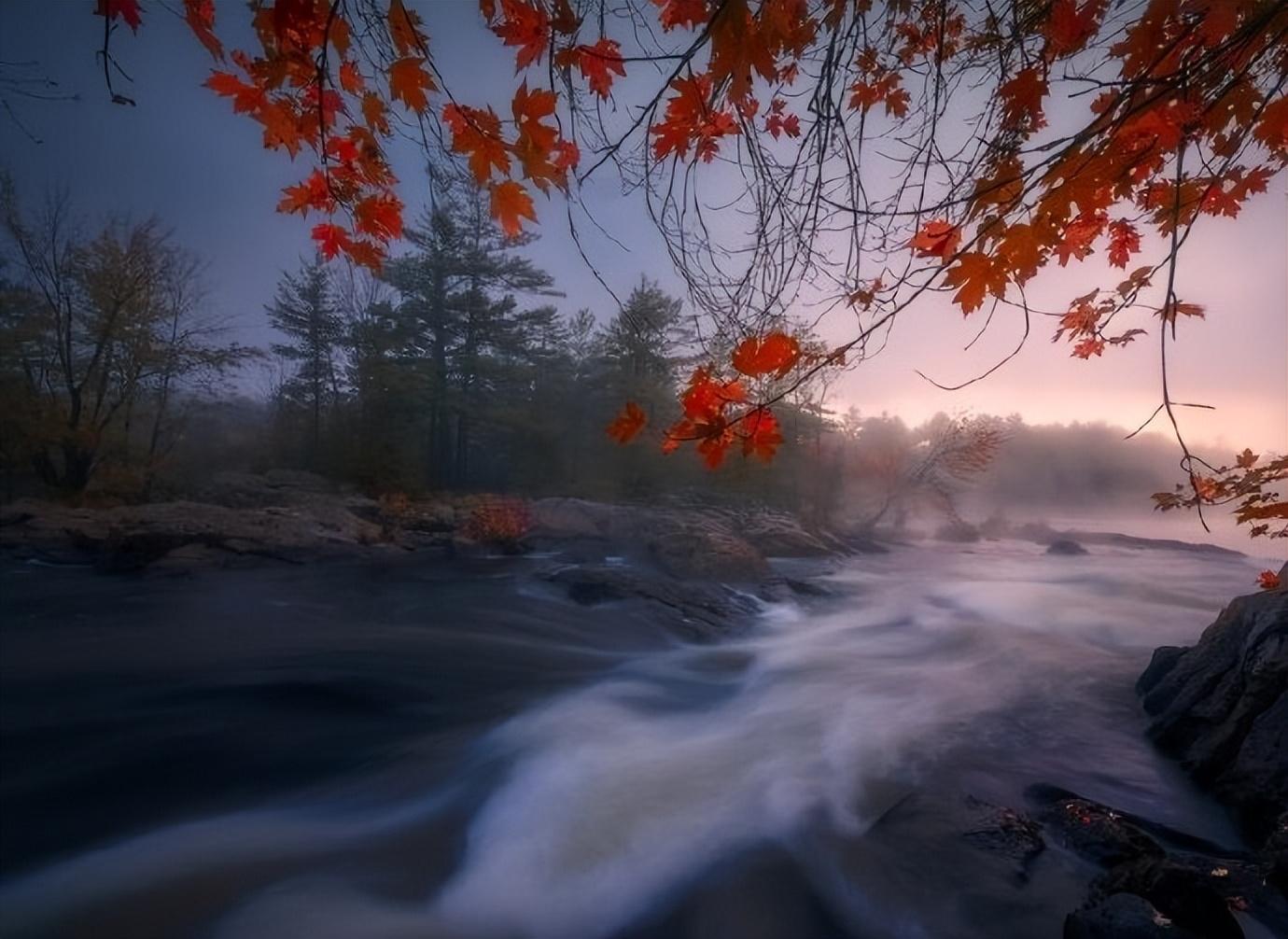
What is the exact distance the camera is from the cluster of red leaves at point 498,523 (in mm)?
14438

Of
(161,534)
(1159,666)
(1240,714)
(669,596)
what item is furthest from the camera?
(161,534)

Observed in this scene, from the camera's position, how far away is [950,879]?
3.36m

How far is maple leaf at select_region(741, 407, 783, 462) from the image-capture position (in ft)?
8.58

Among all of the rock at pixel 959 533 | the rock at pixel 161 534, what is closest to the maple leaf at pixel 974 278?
the rock at pixel 161 534

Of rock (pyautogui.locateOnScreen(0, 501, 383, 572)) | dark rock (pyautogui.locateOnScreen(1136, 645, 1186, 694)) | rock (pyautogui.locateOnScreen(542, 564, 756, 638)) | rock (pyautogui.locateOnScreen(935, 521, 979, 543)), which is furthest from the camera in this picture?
rock (pyautogui.locateOnScreen(935, 521, 979, 543))

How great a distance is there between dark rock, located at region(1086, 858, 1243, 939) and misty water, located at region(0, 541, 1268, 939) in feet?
1.56

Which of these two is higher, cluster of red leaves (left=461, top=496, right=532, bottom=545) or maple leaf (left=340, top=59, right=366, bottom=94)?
maple leaf (left=340, top=59, right=366, bottom=94)

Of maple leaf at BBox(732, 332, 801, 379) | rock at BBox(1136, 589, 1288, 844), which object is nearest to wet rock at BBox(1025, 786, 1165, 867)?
rock at BBox(1136, 589, 1288, 844)

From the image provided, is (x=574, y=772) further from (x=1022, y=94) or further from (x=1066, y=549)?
(x=1066, y=549)

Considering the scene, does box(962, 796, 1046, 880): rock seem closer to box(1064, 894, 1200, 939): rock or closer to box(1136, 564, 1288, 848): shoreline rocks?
box(1064, 894, 1200, 939): rock

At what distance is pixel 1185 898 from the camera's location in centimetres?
260

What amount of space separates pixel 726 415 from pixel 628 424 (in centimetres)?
42

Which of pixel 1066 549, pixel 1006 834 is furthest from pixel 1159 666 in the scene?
pixel 1066 549

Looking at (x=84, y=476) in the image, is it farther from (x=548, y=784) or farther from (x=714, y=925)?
(x=714, y=925)
